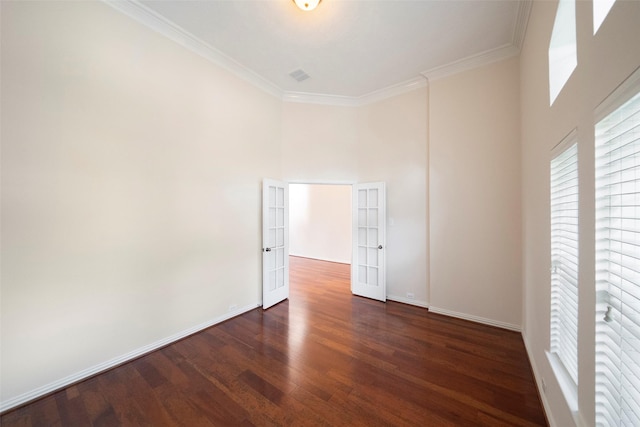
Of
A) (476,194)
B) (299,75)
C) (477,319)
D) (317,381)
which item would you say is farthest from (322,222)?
(317,381)

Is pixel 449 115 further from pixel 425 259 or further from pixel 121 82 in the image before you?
pixel 121 82

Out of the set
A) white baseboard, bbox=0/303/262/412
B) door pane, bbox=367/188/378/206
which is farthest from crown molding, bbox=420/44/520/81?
white baseboard, bbox=0/303/262/412

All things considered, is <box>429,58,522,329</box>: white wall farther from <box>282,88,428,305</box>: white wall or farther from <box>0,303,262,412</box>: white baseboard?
<box>0,303,262,412</box>: white baseboard

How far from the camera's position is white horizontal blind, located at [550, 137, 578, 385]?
52.9 inches

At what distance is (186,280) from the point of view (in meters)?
2.80

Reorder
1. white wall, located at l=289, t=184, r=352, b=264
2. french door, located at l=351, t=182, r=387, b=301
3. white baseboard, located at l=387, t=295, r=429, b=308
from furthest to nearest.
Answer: white wall, located at l=289, t=184, r=352, b=264
french door, located at l=351, t=182, r=387, b=301
white baseboard, located at l=387, t=295, r=429, b=308

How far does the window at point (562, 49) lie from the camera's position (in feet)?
4.88

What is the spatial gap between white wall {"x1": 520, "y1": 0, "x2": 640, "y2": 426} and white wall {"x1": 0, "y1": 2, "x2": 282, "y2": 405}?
3381 millimetres

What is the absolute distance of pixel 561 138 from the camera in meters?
1.41

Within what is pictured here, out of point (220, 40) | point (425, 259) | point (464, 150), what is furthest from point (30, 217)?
point (464, 150)

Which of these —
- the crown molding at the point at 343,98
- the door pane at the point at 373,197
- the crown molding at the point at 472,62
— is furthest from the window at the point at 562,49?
the door pane at the point at 373,197

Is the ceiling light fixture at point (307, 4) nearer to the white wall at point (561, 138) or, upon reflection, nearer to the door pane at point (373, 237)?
the white wall at point (561, 138)

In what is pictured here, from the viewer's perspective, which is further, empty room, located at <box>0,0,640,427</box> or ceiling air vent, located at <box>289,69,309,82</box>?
ceiling air vent, located at <box>289,69,309,82</box>

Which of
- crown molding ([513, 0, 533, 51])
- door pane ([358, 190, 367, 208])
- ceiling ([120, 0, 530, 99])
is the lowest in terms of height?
door pane ([358, 190, 367, 208])
